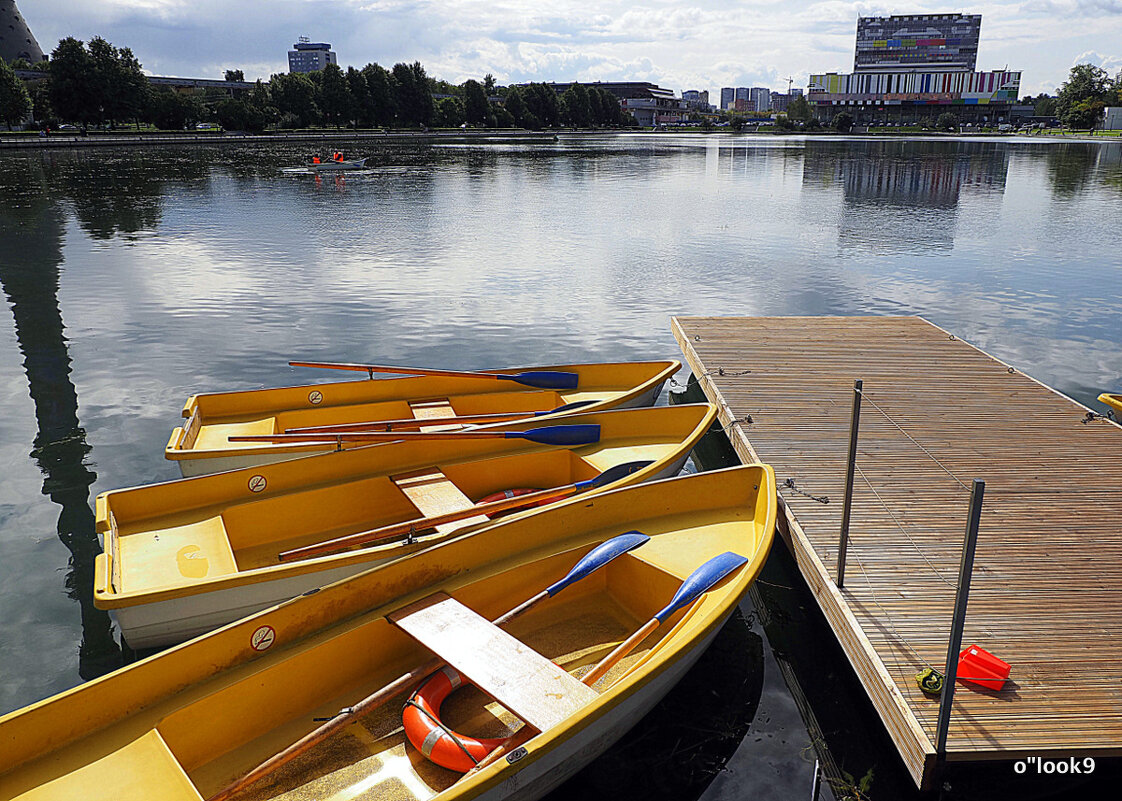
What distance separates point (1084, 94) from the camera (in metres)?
108

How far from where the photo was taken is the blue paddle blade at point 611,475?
24.5ft

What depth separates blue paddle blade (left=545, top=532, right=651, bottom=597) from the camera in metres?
5.59

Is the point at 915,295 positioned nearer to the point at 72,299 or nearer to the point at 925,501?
the point at 925,501

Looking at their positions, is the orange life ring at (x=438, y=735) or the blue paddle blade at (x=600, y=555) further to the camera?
the blue paddle blade at (x=600, y=555)

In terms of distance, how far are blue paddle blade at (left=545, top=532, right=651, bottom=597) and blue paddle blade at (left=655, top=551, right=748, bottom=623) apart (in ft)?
1.70

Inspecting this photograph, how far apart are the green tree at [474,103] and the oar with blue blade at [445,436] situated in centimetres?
11855

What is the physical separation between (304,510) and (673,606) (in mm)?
3574

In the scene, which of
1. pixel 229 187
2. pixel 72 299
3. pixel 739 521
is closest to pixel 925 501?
pixel 739 521

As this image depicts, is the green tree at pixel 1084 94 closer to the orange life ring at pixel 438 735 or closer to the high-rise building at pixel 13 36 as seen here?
the orange life ring at pixel 438 735

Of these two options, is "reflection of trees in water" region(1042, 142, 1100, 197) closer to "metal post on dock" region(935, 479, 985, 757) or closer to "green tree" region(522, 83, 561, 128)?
"metal post on dock" region(935, 479, 985, 757)

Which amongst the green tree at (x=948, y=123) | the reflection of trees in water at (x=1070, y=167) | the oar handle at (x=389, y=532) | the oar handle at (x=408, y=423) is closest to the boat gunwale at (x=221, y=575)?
the oar handle at (x=389, y=532)

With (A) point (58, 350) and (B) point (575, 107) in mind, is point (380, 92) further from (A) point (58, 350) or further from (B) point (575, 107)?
(A) point (58, 350)

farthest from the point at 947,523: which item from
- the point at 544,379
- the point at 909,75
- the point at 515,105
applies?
the point at 909,75

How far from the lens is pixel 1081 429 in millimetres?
8523
